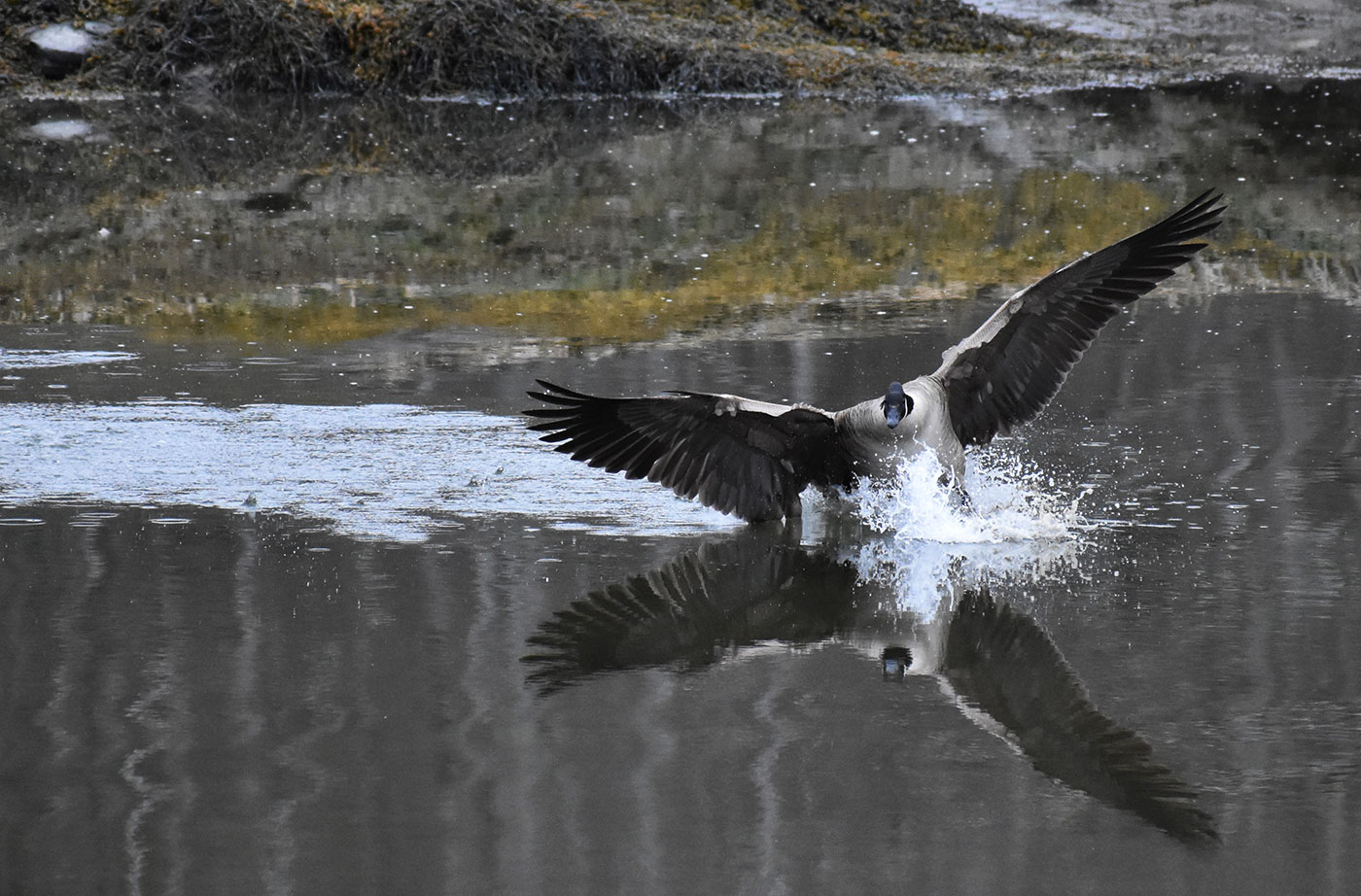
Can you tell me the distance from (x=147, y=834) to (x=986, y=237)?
910 cm

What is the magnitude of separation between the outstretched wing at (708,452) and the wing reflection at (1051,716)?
95 centimetres

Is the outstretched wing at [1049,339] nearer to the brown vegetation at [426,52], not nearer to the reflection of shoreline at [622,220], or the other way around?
the reflection of shoreline at [622,220]

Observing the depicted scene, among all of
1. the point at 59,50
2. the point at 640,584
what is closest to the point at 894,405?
the point at 640,584

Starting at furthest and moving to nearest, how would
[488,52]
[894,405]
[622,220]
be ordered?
[488,52]
[622,220]
[894,405]

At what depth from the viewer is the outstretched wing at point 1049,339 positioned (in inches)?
273

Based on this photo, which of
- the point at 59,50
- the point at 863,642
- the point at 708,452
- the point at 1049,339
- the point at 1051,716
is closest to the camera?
the point at 1051,716

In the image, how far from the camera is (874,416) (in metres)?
6.17

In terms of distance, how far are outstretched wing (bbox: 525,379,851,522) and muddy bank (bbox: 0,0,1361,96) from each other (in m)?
15.6

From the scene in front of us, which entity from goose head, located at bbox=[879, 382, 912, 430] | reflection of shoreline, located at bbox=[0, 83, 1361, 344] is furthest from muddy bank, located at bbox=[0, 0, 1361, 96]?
goose head, located at bbox=[879, 382, 912, 430]

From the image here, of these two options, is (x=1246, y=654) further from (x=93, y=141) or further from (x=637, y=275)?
(x=93, y=141)

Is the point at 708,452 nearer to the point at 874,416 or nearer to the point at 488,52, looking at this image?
the point at 874,416

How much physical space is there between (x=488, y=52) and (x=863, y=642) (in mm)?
17269

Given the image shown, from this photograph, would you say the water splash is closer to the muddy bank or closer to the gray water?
the gray water

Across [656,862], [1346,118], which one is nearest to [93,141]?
[1346,118]
